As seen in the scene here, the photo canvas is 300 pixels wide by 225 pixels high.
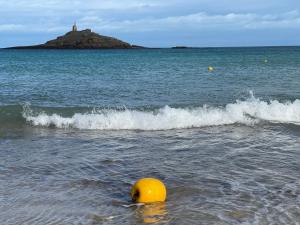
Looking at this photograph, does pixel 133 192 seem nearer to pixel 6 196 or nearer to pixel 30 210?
pixel 30 210

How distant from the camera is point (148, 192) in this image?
21.9 ft

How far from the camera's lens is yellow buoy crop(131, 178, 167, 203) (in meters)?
6.70

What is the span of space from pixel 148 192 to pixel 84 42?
14404 centimetres

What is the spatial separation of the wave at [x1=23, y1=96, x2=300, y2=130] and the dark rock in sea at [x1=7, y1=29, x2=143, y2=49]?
439 ft

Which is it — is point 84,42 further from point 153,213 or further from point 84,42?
point 153,213

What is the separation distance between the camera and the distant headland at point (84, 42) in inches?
5827

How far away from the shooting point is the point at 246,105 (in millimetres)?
16328

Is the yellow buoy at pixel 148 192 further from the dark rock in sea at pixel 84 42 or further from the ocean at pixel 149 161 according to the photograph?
the dark rock in sea at pixel 84 42

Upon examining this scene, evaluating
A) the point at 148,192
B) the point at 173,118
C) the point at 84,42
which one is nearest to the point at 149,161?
the point at 148,192

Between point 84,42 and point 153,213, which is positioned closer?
point 153,213

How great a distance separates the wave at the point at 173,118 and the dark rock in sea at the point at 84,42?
5270 inches

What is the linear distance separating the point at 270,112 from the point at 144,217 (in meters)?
10.5

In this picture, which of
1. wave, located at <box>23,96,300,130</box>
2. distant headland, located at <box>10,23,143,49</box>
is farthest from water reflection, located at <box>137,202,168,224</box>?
distant headland, located at <box>10,23,143,49</box>

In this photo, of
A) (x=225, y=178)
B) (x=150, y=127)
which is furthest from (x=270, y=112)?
(x=225, y=178)
